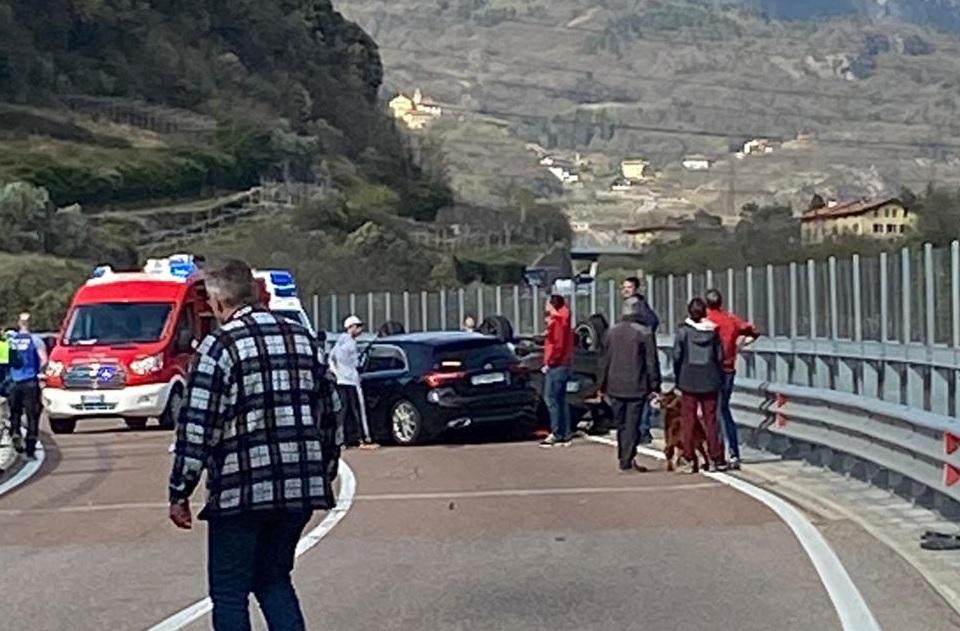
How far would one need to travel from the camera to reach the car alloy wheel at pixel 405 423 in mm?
24359

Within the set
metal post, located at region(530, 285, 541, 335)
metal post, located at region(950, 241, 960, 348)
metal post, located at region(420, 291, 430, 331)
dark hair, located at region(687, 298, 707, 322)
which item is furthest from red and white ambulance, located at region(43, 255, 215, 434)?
metal post, located at region(950, 241, 960, 348)

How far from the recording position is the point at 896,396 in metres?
19.2

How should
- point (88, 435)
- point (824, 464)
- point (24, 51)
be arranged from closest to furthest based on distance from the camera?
point (824, 464)
point (88, 435)
point (24, 51)

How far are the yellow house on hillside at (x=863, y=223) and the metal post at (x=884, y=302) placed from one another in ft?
116

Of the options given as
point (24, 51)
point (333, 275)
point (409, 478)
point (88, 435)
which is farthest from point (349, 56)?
point (409, 478)

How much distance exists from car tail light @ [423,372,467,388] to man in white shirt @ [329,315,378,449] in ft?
2.64

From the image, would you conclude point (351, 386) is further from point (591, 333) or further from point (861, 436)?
point (861, 436)

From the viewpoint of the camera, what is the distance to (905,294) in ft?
64.3

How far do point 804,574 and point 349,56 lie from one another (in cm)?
12560

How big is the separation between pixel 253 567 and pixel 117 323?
72.9 feet

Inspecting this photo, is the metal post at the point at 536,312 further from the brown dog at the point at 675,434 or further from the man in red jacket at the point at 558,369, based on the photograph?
the brown dog at the point at 675,434

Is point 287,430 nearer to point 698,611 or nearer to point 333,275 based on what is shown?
point 698,611

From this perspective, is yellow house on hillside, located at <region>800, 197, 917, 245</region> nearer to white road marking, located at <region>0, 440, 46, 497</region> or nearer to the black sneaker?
the black sneaker

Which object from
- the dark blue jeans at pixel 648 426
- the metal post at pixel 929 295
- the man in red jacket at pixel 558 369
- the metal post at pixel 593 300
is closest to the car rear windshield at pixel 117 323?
the metal post at pixel 593 300
